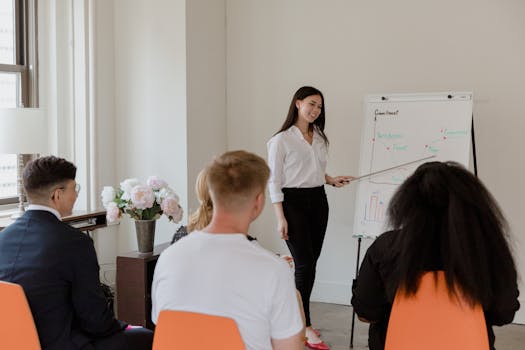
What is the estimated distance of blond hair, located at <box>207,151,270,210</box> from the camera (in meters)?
1.55

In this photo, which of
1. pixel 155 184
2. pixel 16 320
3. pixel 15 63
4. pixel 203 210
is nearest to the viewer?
pixel 16 320

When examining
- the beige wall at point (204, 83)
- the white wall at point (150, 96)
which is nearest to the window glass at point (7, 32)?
the white wall at point (150, 96)

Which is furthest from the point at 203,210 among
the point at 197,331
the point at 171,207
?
the point at 171,207

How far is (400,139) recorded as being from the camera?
142 inches

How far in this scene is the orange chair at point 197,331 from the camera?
145 cm

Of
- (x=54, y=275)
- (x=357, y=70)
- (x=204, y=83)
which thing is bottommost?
(x=54, y=275)

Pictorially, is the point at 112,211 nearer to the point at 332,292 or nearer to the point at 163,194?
the point at 163,194

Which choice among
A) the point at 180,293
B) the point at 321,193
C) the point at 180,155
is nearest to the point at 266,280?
the point at 180,293

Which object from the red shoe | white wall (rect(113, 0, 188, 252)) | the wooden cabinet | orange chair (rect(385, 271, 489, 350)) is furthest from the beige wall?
orange chair (rect(385, 271, 489, 350))

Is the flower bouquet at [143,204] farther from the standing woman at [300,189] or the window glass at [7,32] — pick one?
the window glass at [7,32]

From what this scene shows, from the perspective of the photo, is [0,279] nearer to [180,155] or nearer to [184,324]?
[184,324]

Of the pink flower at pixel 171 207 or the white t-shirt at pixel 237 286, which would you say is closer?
the white t-shirt at pixel 237 286

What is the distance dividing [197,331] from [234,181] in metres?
0.39

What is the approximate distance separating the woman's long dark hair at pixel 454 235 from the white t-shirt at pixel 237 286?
0.40 meters
